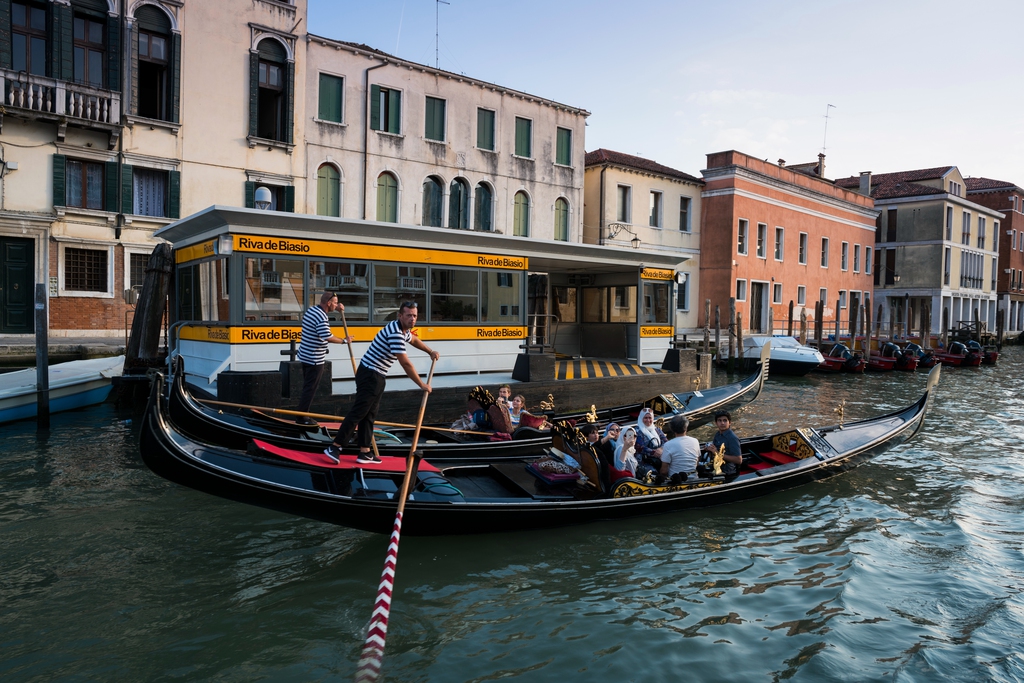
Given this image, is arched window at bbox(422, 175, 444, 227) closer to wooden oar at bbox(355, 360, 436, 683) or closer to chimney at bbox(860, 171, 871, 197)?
wooden oar at bbox(355, 360, 436, 683)

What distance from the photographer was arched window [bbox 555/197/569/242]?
24.5 meters

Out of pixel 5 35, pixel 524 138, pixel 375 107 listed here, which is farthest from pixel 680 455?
pixel 524 138

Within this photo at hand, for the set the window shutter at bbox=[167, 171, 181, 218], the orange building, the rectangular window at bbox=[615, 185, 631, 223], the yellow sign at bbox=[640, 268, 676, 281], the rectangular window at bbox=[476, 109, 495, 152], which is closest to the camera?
the yellow sign at bbox=[640, 268, 676, 281]

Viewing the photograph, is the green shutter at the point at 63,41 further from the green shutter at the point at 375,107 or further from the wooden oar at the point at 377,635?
the wooden oar at the point at 377,635

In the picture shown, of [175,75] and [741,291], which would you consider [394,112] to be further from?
[741,291]

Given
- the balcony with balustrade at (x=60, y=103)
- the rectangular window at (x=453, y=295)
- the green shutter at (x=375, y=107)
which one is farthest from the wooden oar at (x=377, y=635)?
the green shutter at (x=375, y=107)

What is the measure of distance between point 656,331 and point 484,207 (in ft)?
31.2

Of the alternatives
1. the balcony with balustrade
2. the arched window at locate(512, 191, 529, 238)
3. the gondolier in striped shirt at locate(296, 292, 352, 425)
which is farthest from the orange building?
the gondolier in striped shirt at locate(296, 292, 352, 425)

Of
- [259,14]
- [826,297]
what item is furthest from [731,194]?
[259,14]

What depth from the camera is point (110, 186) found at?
16.6 m

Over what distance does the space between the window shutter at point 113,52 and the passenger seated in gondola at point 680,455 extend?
15.7 m

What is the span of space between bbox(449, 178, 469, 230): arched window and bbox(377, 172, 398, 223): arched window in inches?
78.4

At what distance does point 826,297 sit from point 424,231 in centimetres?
2751

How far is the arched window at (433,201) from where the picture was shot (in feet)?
70.5
